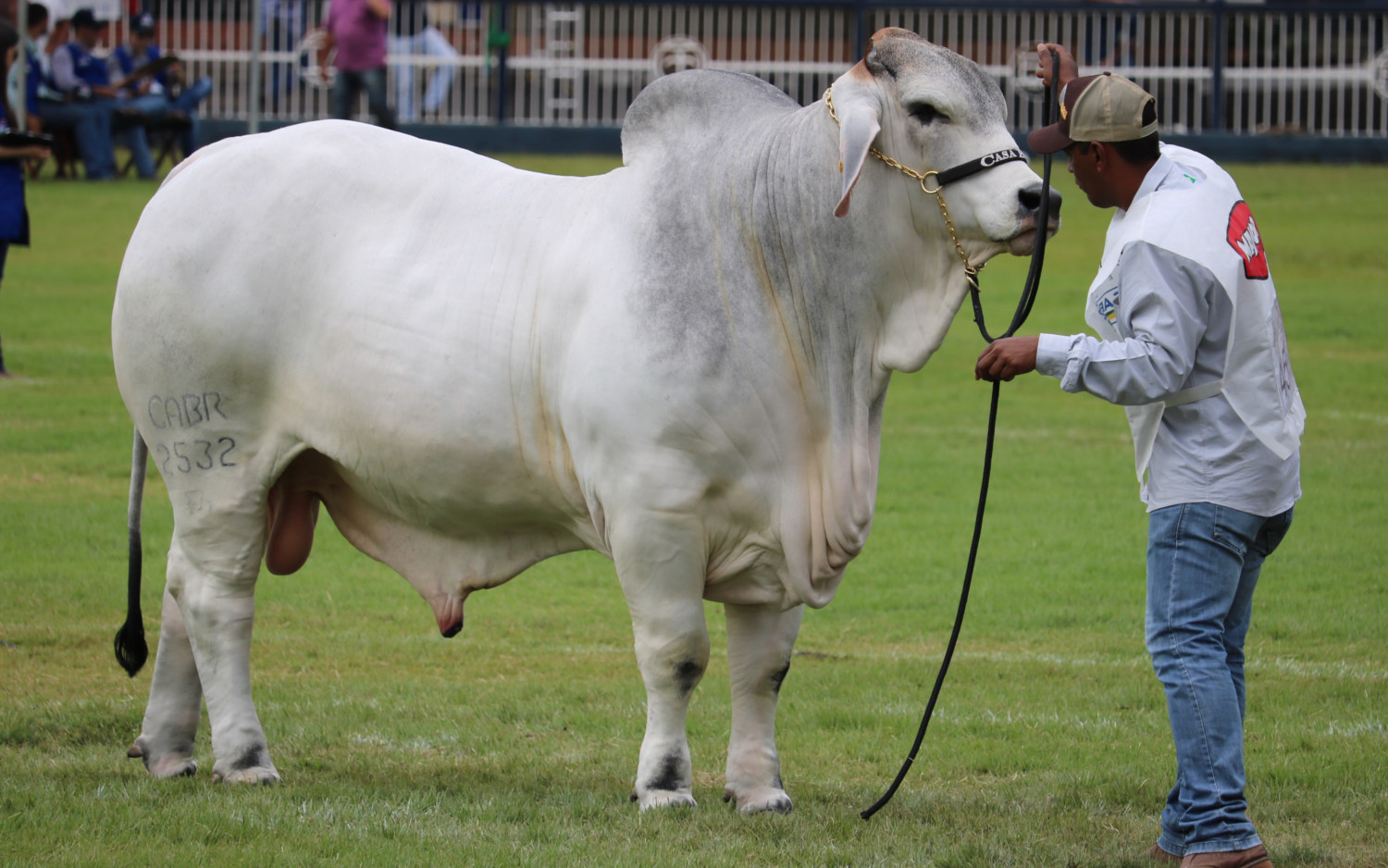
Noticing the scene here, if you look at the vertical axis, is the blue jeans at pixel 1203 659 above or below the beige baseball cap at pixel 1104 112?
below

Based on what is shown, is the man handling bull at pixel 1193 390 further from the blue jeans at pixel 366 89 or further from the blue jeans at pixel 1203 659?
the blue jeans at pixel 366 89

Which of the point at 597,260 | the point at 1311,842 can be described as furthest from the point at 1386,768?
the point at 597,260

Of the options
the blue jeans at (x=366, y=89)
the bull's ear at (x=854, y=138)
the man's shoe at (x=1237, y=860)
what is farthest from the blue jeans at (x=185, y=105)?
the man's shoe at (x=1237, y=860)

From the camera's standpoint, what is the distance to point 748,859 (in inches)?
199

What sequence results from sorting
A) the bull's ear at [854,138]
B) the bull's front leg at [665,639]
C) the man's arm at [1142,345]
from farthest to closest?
the bull's front leg at [665,639]
the bull's ear at [854,138]
the man's arm at [1142,345]

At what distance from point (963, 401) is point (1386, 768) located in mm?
8696

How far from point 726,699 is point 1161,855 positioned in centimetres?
261

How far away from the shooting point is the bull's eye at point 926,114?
514cm

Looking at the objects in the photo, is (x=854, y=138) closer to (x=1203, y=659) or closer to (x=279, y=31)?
(x=1203, y=659)

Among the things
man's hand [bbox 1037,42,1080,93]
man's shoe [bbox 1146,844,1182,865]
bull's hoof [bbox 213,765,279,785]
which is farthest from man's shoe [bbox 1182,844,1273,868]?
bull's hoof [bbox 213,765,279,785]

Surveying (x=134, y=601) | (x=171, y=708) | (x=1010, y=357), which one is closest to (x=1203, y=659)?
(x=1010, y=357)

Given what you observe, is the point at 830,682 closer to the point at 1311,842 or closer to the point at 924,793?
the point at 924,793

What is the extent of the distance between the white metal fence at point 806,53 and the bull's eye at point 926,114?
2078cm

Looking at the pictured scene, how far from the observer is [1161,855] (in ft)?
17.1
